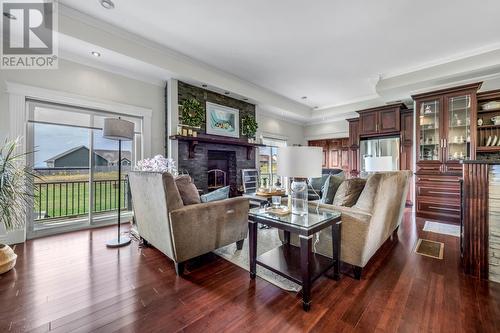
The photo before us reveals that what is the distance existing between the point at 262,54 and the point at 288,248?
3.36m

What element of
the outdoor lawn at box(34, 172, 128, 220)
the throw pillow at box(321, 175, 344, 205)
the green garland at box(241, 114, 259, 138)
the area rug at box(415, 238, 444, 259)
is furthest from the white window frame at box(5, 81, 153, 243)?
the area rug at box(415, 238, 444, 259)

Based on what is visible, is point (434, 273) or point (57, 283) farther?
point (434, 273)

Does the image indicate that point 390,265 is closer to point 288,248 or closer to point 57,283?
point 288,248

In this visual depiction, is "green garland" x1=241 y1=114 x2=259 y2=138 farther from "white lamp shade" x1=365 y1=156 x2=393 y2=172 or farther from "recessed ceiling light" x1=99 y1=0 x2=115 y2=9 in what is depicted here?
"recessed ceiling light" x1=99 y1=0 x2=115 y2=9

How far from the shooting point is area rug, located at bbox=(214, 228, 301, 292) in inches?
76.3

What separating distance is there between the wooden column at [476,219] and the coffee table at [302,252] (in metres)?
1.27

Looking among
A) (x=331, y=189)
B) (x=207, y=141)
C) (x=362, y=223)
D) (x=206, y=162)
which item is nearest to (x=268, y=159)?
(x=206, y=162)

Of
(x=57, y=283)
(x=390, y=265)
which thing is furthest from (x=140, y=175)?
(x=390, y=265)

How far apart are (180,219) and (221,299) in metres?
0.76

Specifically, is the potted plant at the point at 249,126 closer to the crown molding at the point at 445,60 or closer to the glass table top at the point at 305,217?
the crown molding at the point at 445,60

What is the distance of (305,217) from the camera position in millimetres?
1890

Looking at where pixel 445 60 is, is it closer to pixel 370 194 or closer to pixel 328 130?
pixel 328 130

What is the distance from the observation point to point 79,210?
3.76 metres

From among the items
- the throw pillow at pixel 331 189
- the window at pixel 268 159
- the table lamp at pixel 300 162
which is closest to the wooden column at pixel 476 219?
the throw pillow at pixel 331 189
